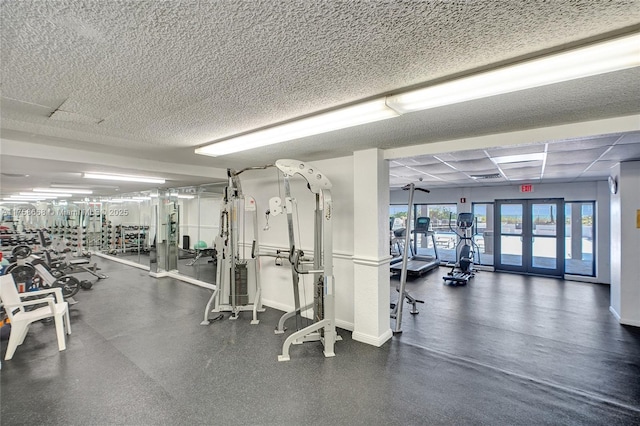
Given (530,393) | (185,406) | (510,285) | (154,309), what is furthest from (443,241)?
(185,406)

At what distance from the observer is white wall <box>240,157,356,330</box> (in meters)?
3.87

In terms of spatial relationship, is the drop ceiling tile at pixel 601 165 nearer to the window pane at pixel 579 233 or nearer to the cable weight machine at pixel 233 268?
the window pane at pixel 579 233

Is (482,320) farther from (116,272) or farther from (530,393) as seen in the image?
(116,272)

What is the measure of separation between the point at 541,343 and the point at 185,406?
12.9ft

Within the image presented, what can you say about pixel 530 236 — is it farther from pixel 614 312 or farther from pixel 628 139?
pixel 628 139

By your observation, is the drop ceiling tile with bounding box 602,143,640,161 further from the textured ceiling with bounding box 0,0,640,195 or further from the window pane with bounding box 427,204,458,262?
the window pane with bounding box 427,204,458,262

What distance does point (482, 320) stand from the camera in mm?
4223

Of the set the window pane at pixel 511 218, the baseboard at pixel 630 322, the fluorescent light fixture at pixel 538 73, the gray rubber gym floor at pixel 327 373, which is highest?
the fluorescent light fixture at pixel 538 73

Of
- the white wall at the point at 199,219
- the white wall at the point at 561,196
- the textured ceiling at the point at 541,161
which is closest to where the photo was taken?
the textured ceiling at the point at 541,161

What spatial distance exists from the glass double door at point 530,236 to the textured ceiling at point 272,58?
6.20 metres

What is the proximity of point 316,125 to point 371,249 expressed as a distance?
169 cm

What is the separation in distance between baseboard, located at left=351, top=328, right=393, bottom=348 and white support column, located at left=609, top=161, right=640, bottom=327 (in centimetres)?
361

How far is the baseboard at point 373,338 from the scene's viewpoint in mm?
3342

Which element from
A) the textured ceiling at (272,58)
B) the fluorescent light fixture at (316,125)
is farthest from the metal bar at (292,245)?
the textured ceiling at (272,58)
